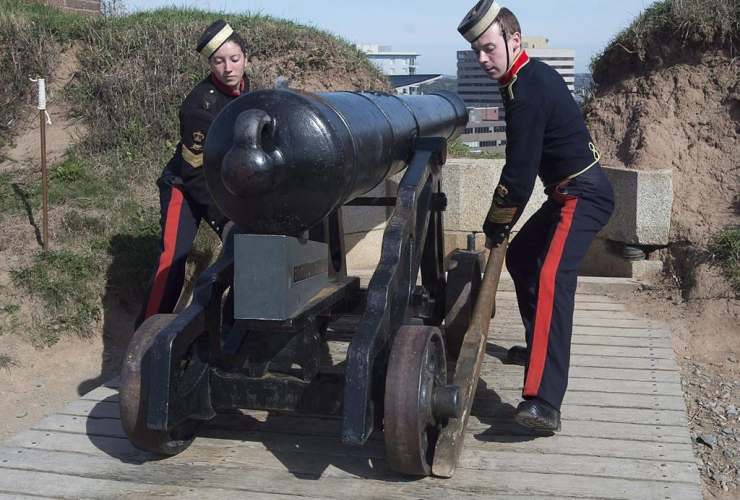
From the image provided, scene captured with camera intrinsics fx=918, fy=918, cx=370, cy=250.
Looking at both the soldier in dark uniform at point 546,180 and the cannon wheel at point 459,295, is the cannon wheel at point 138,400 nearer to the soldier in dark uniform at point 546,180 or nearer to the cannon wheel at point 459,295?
the soldier in dark uniform at point 546,180

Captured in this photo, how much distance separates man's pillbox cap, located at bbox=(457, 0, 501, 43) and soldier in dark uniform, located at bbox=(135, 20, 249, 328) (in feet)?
3.89

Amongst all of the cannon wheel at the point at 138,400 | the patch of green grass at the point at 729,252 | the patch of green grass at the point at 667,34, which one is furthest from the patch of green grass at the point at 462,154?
the cannon wheel at the point at 138,400

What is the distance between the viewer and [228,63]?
4258mm

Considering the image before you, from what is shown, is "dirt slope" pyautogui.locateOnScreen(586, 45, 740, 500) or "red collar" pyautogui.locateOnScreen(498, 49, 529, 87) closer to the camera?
"red collar" pyautogui.locateOnScreen(498, 49, 529, 87)

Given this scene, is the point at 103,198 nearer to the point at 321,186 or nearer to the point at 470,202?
the point at 470,202

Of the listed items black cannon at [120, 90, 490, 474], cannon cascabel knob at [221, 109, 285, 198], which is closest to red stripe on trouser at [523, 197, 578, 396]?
black cannon at [120, 90, 490, 474]

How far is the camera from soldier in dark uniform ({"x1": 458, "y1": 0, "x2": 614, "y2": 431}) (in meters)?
3.63

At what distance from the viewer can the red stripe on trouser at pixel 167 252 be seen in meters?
4.63

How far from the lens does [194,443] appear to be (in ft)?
12.1

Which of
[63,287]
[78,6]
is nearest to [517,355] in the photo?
[63,287]

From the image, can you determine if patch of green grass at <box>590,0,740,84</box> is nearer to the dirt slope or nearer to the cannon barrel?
the dirt slope

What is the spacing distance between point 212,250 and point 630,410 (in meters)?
3.72

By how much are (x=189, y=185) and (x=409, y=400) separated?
1999mm

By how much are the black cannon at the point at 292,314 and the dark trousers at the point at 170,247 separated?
0.87 m
